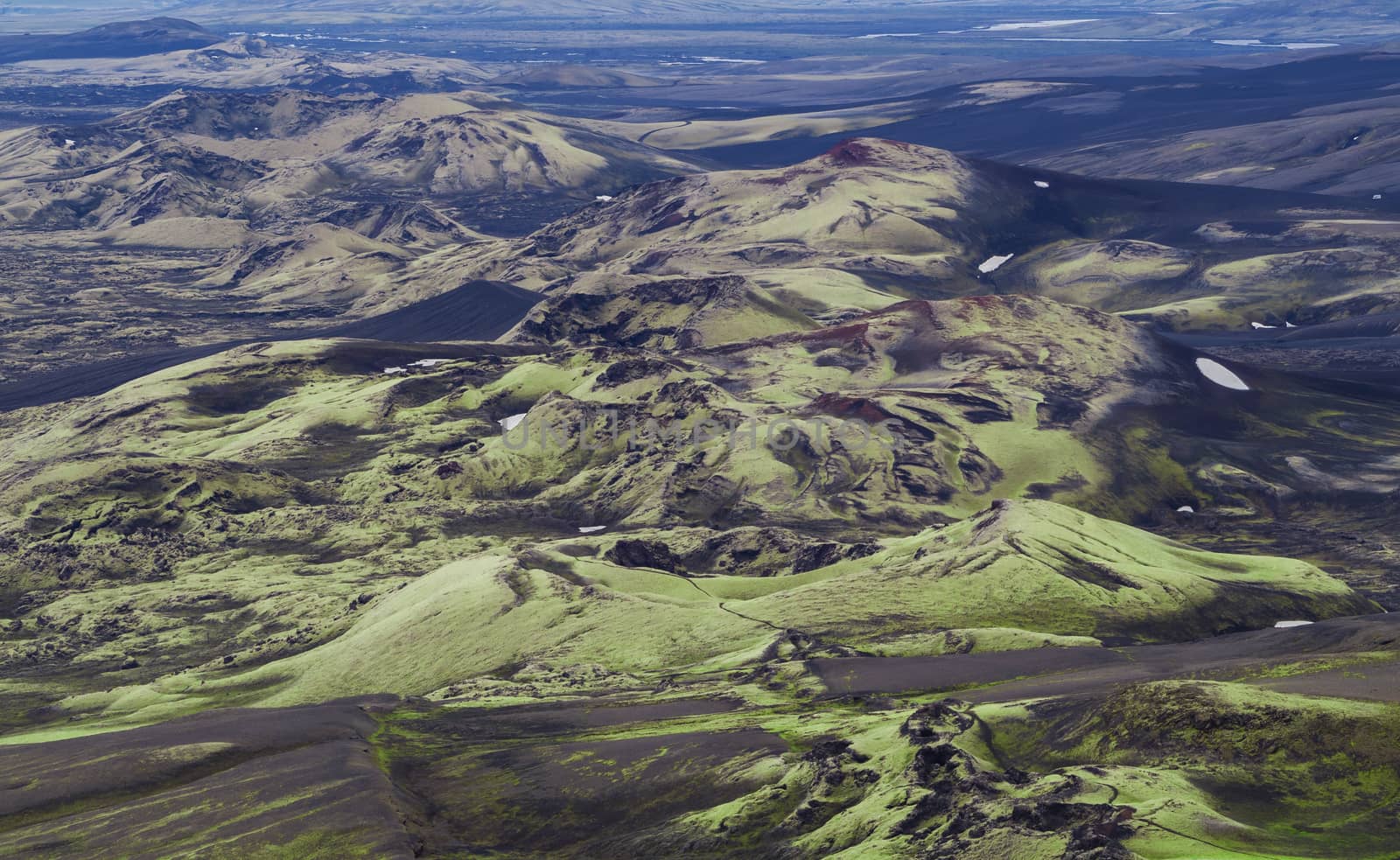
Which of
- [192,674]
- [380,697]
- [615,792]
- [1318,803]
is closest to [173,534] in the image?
[192,674]

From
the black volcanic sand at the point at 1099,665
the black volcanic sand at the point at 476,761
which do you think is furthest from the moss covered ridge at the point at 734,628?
the black volcanic sand at the point at 1099,665

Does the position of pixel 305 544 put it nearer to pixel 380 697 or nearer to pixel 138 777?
pixel 380 697

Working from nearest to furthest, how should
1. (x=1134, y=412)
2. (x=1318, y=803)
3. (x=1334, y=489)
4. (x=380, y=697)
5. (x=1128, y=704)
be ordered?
(x=1318, y=803)
(x=1128, y=704)
(x=380, y=697)
(x=1334, y=489)
(x=1134, y=412)

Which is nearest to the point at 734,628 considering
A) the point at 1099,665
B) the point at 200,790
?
the point at 1099,665

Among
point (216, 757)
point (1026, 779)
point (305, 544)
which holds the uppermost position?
point (1026, 779)

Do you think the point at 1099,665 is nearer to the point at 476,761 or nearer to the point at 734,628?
the point at 734,628

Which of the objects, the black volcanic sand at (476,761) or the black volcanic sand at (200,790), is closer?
the black volcanic sand at (200,790)

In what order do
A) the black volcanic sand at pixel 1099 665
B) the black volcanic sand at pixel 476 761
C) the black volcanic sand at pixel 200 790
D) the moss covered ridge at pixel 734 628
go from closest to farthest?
the moss covered ridge at pixel 734 628 < the black volcanic sand at pixel 200 790 < the black volcanic sand at pixel 476 761 < the black volcanic sand at pixel 1099 665

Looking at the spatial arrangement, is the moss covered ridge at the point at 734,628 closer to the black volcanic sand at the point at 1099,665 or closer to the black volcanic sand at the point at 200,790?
the black volcanic sand at the point at 200,790

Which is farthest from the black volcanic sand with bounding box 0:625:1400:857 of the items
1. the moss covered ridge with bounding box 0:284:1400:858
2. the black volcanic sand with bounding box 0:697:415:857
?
the moss covered ridge with bounding box 0:284:1400:858
